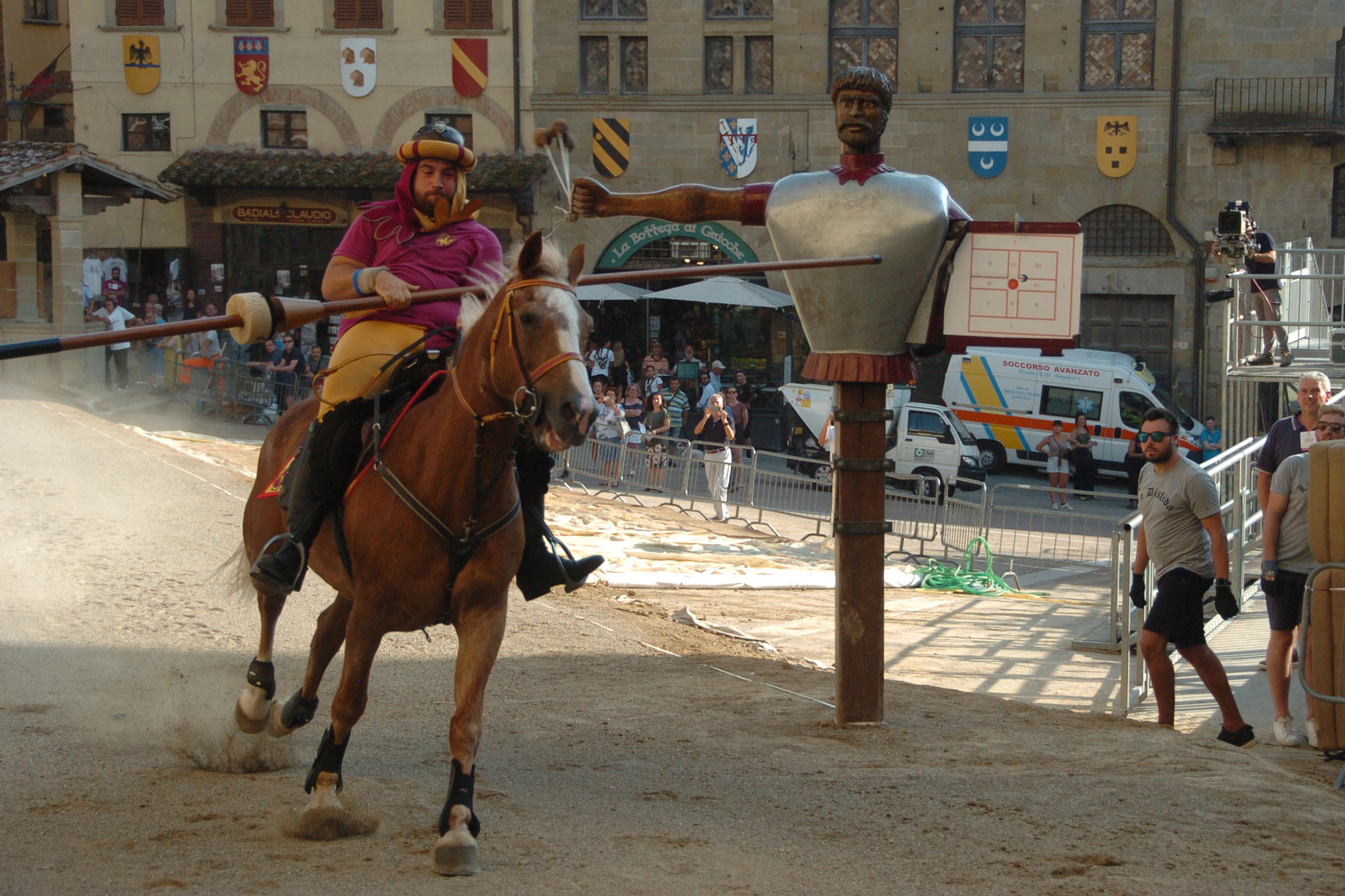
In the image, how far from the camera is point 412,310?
Answer: 6.23 m

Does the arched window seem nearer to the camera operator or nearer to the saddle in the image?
the camera operator

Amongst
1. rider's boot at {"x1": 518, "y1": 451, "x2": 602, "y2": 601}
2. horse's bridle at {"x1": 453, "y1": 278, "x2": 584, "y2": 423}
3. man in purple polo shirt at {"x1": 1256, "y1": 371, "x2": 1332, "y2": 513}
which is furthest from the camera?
man in purple polo shirt at {"x1": 1256, "y1": 371, "x2": 1332, "y2": 513}

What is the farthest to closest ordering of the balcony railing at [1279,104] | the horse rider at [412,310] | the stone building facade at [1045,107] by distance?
the stone building facade at [1045,107] < the balcony railing at [1279,104] < the horse rider at [412,310]

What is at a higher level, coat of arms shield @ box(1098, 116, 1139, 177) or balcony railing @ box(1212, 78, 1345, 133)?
balcony railing @ box(1212, 78, 1345, 133)

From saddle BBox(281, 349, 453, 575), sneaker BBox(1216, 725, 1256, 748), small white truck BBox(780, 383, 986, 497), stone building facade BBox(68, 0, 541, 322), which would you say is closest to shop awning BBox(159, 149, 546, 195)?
stone building facade BBox(68, 0, 541, 322)

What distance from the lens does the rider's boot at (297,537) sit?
5750 mm

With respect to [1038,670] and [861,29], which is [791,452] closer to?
[861,29]

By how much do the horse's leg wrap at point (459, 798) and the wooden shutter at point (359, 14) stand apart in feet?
102

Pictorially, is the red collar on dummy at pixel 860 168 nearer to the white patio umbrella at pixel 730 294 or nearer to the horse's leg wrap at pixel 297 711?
the horse's leg wrap at pixel 297 711

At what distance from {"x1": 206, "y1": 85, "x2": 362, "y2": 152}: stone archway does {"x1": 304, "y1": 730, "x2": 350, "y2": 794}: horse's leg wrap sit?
29.9m

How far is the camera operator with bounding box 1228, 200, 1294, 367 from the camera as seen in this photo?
50.1 ft

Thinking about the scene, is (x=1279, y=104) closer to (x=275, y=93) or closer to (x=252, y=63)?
(x=275, y=93)

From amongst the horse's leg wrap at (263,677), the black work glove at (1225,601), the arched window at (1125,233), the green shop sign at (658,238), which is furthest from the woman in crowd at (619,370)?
the horse's leg wrap at (263,677)

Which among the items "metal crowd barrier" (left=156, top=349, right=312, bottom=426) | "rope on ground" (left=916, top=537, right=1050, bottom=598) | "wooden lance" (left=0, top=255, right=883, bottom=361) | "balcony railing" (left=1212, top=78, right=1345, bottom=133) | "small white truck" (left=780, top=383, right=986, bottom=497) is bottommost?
"rope on ground" (left=916, top=537, right=1050, bottom=598)
